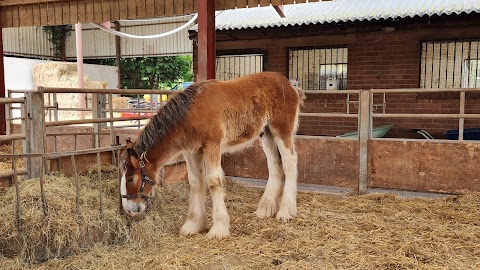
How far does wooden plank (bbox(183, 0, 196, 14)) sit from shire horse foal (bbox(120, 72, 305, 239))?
2567mm

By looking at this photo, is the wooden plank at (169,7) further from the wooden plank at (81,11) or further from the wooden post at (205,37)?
the wooden plank at (81,11)

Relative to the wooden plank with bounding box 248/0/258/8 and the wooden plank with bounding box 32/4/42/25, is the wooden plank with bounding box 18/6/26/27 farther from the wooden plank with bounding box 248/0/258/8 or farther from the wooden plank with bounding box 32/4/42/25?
the wooden plank with bounding box 248/0/258/8

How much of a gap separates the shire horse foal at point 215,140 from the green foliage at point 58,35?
19.6 meters

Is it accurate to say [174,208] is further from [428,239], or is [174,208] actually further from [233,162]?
[428,239]

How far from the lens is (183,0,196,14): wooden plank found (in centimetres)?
681

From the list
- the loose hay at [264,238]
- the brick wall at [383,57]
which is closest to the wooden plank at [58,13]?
the brick wall at [383,57]

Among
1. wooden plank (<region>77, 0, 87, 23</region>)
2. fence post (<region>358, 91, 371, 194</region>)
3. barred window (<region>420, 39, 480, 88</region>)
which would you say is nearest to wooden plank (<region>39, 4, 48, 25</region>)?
wooden plank (<region>77, 0, 87, 23</region>)

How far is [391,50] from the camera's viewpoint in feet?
30.8

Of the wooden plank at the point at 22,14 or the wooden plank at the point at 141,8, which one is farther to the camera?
the wooden plank at the point at 22,14

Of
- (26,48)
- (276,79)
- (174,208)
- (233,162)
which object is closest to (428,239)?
(276,79)

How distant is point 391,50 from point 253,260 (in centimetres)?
741

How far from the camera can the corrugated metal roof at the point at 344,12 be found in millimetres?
8328

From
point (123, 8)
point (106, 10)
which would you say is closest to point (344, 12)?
point (123, 8)

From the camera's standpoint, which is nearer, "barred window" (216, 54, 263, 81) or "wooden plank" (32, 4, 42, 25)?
"wooden plank" (32, 4, 42, 25)
